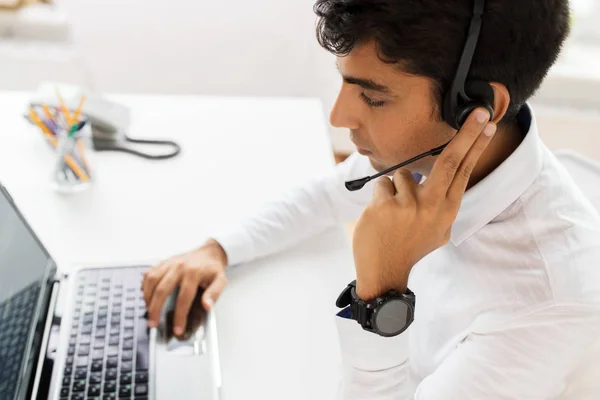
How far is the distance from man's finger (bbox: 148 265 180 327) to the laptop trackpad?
0.01 metres

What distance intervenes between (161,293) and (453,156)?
1.60 ft

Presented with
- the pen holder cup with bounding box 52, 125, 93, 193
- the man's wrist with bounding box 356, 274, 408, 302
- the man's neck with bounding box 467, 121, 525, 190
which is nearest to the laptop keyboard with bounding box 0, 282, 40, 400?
the pen holder cup with bounding box 52, 125, 93, 193

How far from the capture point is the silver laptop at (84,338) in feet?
2.53

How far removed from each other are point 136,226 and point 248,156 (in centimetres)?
32

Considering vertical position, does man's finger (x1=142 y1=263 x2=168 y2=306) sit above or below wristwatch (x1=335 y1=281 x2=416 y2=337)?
above

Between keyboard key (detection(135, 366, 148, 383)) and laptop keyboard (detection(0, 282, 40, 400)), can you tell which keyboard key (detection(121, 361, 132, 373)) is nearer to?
keyboard key (detection(135, 366, 148, 383))

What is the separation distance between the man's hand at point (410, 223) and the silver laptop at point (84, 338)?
0.26m

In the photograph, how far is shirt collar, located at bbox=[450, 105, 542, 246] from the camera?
82 cm

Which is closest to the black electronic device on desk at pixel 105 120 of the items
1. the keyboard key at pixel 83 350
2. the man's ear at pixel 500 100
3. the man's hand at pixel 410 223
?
the keyboard key at pixel 83 350

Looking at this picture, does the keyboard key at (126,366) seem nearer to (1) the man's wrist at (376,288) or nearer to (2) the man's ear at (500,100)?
(1) the man's wrist at (376,288)

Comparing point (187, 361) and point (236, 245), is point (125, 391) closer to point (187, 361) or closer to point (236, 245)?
point (187, 361)

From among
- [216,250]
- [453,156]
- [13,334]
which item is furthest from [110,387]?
[453,156]

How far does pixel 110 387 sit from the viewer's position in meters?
0.78

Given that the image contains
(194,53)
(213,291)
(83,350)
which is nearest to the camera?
(83,350)
